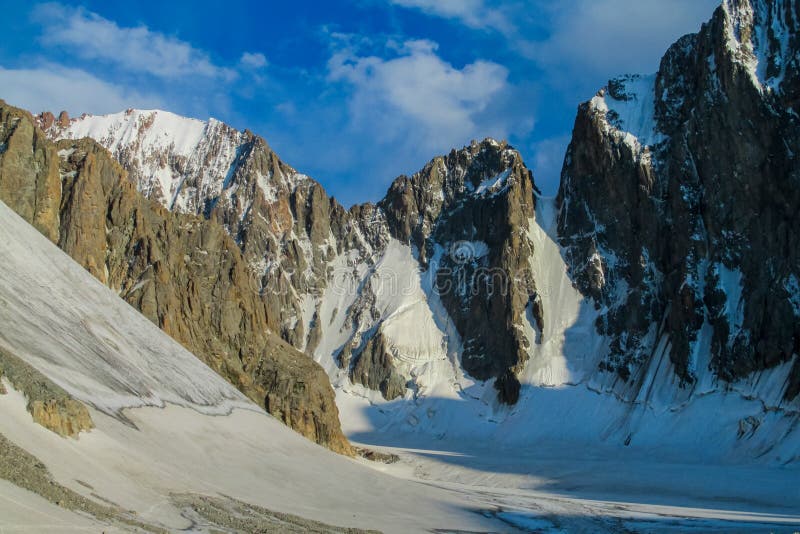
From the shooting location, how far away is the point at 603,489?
71312 mm

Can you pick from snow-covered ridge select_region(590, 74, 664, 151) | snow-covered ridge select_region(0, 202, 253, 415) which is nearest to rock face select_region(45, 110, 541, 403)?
snow-covered ridge select_region(590, 74, 664, 151)

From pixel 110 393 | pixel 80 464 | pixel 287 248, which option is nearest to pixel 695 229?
Answer: pixel 287 248

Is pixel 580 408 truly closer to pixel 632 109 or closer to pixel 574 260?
pixel 574 260

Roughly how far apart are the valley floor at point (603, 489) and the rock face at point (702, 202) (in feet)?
58.8

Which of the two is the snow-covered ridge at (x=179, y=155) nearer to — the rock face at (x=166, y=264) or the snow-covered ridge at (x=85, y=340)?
the rock face at (x=166, y=264)

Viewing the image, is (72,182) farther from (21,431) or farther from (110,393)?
(21,431)

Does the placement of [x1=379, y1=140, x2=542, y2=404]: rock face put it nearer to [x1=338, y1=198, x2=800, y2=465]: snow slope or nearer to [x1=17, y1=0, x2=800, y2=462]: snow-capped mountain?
[x1=17, y1=0, x2=800, y2=462]: snow-capped mountain

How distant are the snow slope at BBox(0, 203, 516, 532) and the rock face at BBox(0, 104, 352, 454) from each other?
915 inches

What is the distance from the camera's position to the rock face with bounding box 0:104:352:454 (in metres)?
66.2

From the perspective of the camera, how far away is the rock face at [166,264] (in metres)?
66.2

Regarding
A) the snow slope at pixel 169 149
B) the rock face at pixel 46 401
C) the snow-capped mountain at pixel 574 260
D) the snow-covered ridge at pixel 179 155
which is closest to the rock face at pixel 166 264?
the snow-capped mountain at pixel 574 260

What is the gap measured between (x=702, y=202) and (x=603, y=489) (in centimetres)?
4775

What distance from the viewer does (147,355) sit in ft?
133

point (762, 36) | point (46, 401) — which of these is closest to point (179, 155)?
point (762, 36)
